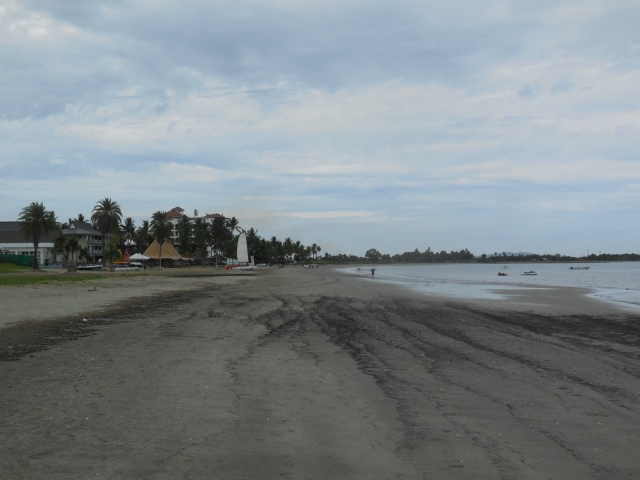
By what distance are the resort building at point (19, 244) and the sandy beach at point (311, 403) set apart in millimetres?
102577

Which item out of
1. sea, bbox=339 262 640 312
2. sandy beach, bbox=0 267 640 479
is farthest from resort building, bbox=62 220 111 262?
sandy beach, bbox=0 267 640 479

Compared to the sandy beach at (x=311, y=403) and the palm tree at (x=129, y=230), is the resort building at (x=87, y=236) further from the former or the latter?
the sandy beach at (x=311, y=403)

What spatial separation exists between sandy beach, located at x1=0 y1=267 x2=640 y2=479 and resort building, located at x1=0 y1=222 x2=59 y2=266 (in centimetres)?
10258

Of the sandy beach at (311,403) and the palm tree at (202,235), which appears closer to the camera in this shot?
the sandy beach at (311,403)

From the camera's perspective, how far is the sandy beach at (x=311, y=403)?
4.99 metres

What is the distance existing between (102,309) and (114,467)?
15533 millimetres

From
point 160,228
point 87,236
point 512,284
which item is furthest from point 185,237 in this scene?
point 512,284

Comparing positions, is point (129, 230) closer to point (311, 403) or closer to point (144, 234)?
point (144, 234)

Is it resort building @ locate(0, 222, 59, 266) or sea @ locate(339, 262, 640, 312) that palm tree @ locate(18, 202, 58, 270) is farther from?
sea @ locate(339, 262, 640, 312)

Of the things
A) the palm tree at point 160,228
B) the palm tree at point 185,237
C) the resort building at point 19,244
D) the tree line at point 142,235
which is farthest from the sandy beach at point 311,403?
the palm tree at point 185,237

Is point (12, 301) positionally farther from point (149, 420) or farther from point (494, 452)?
point (494, 452)

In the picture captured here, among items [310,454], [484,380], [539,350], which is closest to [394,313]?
[539,350]

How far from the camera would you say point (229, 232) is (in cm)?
13612

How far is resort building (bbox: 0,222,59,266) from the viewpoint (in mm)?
106081
